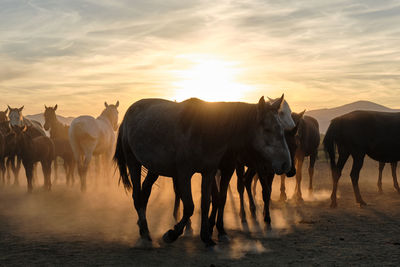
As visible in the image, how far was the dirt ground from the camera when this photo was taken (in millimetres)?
6117

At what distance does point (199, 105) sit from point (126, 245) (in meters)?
2.56

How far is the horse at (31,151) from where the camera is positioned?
1476cm

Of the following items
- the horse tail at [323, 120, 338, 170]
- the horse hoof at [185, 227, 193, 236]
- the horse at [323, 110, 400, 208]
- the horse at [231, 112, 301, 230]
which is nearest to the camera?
the horse hoof at [185, 227, 193, 236]

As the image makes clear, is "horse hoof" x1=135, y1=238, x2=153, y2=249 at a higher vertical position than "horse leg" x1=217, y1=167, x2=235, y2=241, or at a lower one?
lower

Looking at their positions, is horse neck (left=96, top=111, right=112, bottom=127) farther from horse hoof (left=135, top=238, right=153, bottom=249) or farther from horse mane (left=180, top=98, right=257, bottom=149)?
horse mane (left=180, top=98, right=257, bottom=149)

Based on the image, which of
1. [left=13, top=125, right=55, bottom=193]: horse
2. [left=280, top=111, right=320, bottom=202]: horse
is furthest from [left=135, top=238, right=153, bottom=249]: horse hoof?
[left=13, top=125, right=55, bottom=193]: horse

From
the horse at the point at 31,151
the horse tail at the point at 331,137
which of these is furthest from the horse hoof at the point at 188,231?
the horse at the point at 31,151

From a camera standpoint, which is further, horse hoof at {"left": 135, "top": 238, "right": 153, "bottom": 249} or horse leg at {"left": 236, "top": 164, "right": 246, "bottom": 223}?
horse leg at {"left": 236, "top": 164, "right": 246, "bottom": 223}

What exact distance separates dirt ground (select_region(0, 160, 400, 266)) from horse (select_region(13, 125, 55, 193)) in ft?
6.08

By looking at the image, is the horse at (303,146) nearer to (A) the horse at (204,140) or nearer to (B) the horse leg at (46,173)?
(A) the horse at (204,140)

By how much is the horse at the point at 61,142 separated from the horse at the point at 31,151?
1.90 metres

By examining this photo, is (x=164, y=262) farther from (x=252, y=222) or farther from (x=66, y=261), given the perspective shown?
(x=252, y=222)

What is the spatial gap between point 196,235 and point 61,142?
38.8ft

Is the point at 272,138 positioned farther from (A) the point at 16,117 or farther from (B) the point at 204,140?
(A) the point at 16,117
